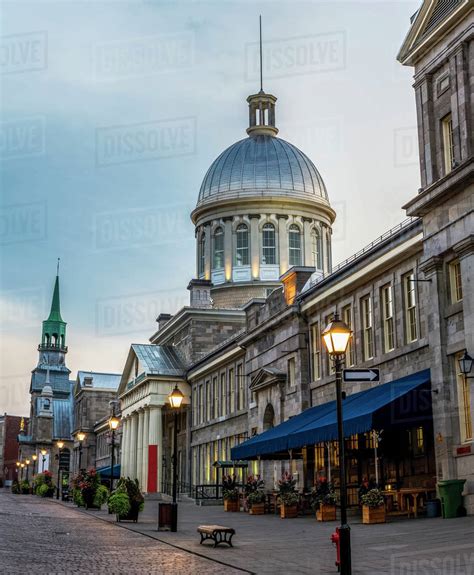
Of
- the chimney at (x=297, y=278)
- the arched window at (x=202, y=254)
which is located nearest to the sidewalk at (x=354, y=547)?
the chimney at (x=297, y=278)

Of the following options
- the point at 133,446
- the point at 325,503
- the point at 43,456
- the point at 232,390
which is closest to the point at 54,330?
the point at 43,456

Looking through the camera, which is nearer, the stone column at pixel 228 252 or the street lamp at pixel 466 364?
the street lamp at pixel 466 364

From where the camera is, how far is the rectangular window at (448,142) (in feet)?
86.8

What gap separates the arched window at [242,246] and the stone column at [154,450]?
1380cm

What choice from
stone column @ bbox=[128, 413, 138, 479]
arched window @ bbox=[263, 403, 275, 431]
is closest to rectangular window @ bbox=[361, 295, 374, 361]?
arched window @ bbox=[263, 403, 275, 431]

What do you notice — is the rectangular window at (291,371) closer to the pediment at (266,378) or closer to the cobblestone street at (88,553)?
the pediment at (266,378)

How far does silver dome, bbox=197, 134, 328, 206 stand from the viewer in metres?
74.1

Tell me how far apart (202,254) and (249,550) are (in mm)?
55827

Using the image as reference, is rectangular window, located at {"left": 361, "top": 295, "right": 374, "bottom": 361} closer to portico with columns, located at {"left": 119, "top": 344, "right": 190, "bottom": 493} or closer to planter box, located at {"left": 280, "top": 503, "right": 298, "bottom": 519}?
planter box, located at {"left": 280, "top": 503, "right": 298, "bottom": 519}

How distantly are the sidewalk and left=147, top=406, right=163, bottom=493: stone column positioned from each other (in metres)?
36.8

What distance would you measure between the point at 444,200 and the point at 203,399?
3694cm

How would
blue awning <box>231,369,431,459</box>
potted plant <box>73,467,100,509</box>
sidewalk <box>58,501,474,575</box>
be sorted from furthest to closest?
1. potted plant <box>73,467,100,509</box>
2. blue awning <box>231,369,431,459</box>
3. sidewalk <box>58,501,474,575</box>

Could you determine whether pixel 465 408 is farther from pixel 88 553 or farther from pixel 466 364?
pixel 88 553

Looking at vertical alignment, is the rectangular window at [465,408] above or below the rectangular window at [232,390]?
below
